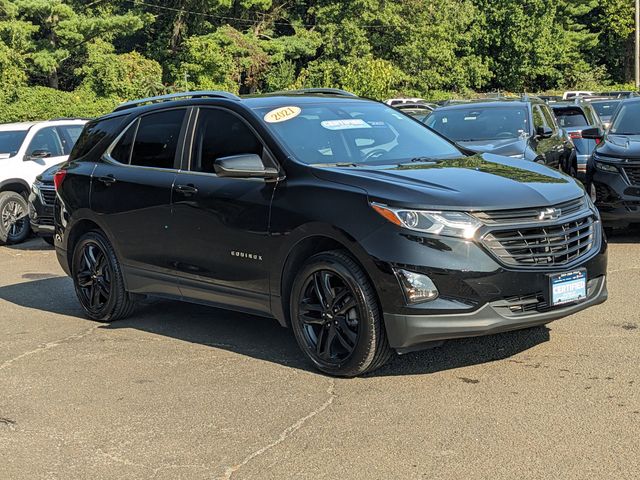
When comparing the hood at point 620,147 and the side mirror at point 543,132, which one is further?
the side mirror at point 543,132

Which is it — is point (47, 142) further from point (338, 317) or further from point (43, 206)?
point (338, 317)

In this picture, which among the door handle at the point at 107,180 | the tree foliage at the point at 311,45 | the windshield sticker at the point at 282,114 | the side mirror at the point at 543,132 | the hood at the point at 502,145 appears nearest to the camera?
the windshield sticker at the point at 282,114

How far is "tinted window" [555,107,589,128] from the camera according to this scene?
16797 mm

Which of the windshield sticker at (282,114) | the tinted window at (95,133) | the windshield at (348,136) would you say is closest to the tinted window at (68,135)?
the tinted window at (95,133)

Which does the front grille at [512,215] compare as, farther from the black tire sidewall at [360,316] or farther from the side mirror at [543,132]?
the side mirror at [543,132]

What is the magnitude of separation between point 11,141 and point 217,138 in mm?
8174

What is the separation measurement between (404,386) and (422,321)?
1.57 ft

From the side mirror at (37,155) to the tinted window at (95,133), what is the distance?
5.60m

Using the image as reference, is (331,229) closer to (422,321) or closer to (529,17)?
(422,321)

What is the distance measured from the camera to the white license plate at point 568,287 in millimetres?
5109

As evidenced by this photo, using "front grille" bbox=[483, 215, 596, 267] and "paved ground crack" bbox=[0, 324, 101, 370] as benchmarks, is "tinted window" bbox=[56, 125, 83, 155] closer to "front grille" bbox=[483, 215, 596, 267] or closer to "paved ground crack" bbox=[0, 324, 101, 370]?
"paved ground crack" bbox=[0, 324, 101, 370]

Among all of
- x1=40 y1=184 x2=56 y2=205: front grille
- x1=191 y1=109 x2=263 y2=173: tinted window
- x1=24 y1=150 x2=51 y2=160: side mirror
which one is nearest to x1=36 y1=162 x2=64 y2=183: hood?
x1=40 y1=184 x2=56 y2=205: front grille

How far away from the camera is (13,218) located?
511 inches

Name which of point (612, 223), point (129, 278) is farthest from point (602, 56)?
point (129, 278)
